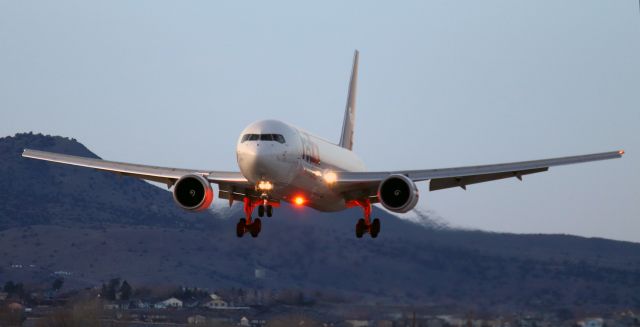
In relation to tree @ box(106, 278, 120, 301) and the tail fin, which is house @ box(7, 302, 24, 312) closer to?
tree @ box(106, 278, 120, 301)

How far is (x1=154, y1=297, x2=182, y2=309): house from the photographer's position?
252 feet

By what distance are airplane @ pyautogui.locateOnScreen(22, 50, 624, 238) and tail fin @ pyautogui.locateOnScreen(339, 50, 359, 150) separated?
8862mm

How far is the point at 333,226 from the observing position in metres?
71.1

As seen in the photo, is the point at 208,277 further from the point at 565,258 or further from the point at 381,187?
the point at 381,187

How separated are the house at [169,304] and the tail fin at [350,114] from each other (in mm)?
20968

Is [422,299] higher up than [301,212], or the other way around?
[301,212]

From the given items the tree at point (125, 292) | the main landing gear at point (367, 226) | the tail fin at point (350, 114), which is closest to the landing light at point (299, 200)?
the main landing gear at point (367, 226)

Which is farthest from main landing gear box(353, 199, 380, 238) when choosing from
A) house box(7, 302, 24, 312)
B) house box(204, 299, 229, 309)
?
house box(7, 302, 24, 312)

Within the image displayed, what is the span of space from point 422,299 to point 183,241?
46962mm

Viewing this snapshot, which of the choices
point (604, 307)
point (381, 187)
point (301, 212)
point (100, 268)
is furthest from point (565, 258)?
point (100, 268)

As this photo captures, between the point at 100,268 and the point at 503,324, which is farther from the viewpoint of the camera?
the point at 100,268

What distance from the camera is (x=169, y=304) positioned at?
77.1 meters

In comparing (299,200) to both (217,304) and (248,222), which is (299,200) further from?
(217,304)

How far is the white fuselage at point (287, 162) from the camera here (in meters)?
41.8
